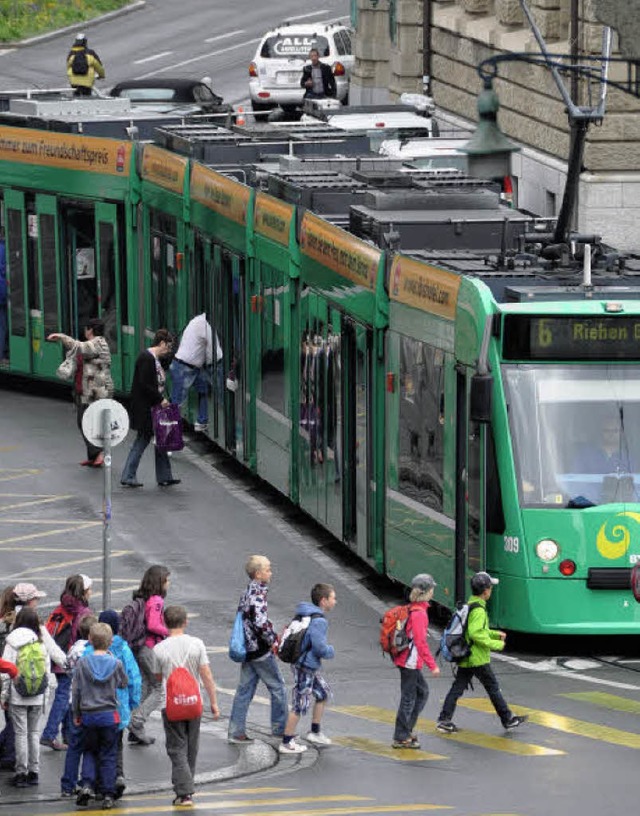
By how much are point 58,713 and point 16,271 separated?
16.3 meters

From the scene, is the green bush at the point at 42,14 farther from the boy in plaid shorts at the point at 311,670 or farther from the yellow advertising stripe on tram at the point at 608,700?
the boy in plaid shorts at the point at 311,670

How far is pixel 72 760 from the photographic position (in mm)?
15953

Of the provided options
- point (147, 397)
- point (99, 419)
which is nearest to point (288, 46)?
point (147, 397)

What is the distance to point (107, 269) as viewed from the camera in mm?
31703

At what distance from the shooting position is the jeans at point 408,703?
1695 cm

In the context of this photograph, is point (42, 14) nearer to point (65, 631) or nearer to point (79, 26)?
point (79, 26)

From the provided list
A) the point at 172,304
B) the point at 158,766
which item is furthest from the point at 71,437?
the point at 158,766

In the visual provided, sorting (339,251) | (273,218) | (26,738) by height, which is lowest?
(26,738)

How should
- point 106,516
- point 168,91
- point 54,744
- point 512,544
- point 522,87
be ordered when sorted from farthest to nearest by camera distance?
point 168,91, point 522,87, point 106,516, point 512,544, point 54,744

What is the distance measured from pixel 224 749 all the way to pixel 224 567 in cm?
626

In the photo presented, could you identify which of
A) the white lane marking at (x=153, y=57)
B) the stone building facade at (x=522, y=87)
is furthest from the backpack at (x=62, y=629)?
the white lane marking at (x=153, y=57)

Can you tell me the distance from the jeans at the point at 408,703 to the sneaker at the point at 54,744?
2.12m

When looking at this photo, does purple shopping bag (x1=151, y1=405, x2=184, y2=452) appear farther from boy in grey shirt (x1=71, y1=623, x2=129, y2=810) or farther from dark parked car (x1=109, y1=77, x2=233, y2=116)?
dark parked car (x1=109, y1=77, x2=233, y2=116)

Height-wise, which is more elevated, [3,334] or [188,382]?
[188,382]
